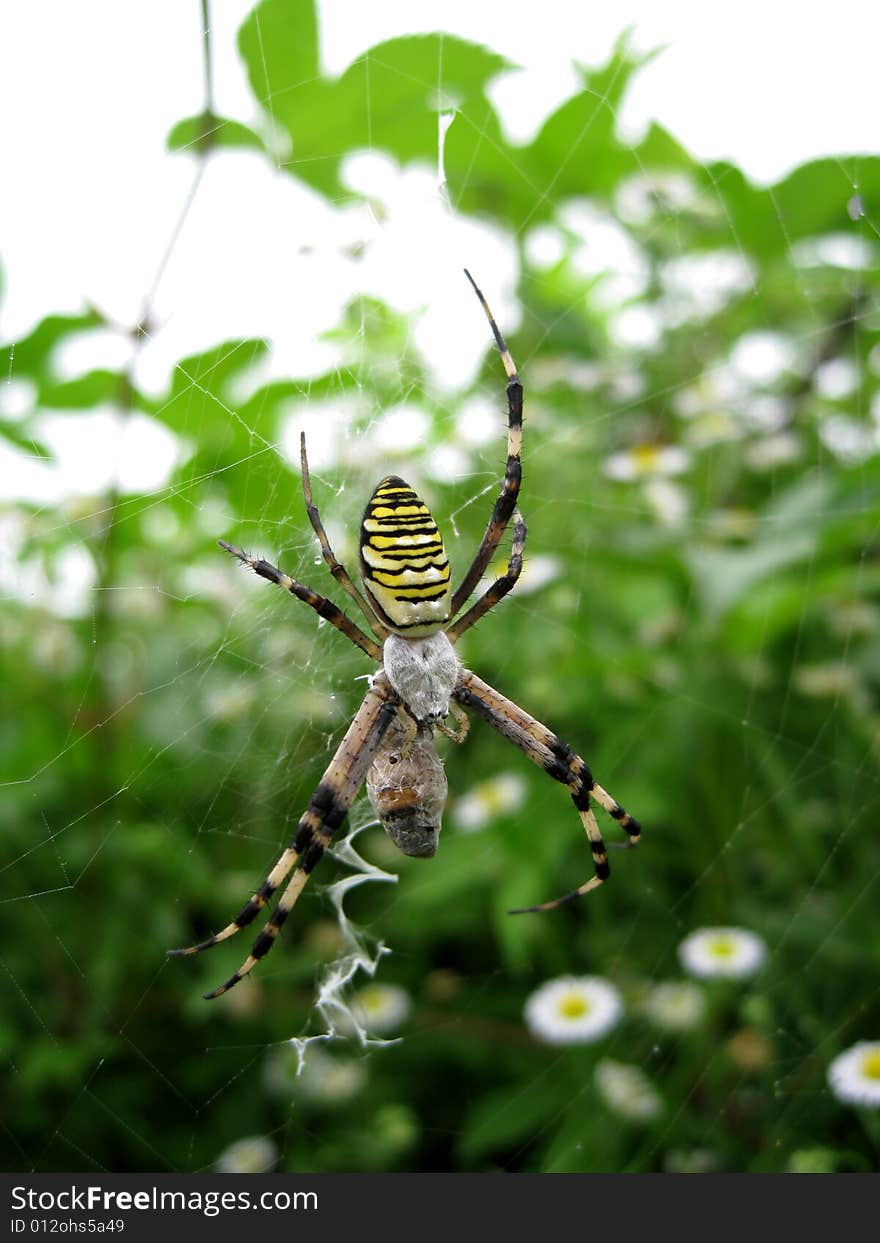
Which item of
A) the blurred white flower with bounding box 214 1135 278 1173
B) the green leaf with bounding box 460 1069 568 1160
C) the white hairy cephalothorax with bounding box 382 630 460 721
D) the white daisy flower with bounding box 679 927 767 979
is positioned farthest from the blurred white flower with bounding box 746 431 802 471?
the blurred white flower with bounding box 214 1135 278 1173

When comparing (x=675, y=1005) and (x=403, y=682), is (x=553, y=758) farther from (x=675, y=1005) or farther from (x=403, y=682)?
(x=675, y=1005)

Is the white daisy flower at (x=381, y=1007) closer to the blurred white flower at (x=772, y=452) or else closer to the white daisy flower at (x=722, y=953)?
the white daisy flower at (x=722, y=953)

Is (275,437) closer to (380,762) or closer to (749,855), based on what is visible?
(380,762)

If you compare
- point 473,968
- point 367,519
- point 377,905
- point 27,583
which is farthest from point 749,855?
point 27,583

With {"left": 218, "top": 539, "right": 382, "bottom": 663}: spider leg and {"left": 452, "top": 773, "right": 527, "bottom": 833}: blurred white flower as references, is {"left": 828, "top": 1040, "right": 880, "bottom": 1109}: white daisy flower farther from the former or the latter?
{"left": 218, "top": 539, "right": 382, "bottom": 663}: spider leg

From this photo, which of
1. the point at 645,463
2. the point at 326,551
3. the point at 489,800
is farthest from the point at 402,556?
the point at 645,463

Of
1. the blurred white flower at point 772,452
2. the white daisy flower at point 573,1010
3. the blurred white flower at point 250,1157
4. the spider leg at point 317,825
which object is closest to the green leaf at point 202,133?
the spider leg at point 317,825
